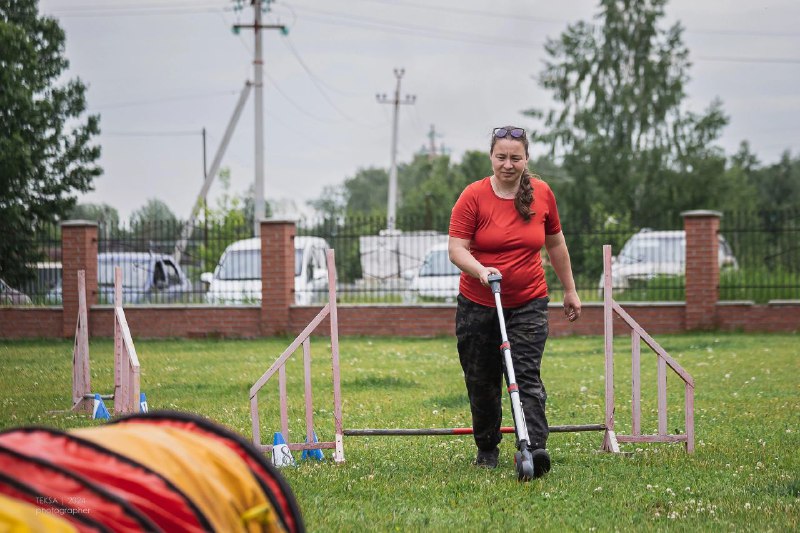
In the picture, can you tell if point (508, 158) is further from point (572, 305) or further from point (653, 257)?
point (653, 257)

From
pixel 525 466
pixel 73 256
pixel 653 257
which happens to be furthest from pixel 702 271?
pixel 525 466

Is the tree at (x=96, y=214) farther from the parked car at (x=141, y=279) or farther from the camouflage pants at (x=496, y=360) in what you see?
the camouflage pants at (x=496, y=360)

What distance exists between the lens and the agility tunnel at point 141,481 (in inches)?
104

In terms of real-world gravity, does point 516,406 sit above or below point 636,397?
above

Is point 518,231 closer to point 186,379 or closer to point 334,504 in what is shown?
point 334,504

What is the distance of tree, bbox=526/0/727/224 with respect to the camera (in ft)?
132

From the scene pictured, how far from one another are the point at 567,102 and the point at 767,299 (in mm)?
22863

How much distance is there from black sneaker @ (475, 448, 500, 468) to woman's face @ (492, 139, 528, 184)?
5.44 ft

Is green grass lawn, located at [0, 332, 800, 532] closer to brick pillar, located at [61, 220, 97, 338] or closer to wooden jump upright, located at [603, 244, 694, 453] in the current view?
wooden jump upright, located at [603, 244, 694, 453]

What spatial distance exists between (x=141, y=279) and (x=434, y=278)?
573cm

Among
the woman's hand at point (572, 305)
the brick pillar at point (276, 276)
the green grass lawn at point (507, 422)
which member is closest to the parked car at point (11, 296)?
the green grass lawn at point (507, 422)

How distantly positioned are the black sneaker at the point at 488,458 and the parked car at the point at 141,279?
14.3 metres

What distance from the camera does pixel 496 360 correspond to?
6.20 meters

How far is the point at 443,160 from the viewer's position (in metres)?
72.7
